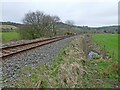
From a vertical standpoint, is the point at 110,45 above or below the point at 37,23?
below

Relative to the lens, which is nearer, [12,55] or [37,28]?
[12,55]

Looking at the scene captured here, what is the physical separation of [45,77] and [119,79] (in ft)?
14.1

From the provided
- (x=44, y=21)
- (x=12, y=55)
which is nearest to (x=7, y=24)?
(x=44, y=21)

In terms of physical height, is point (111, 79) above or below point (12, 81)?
below

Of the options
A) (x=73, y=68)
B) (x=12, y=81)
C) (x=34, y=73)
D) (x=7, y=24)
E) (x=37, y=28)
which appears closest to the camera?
(x=12, y=81)

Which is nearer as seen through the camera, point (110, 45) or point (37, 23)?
point (110, 45)

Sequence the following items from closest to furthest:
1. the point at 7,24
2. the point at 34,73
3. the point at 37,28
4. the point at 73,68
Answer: the point at 34,73 < the point at 73,68 < the point at 37,28 < the point at 7,24

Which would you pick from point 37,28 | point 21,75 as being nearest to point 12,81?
point 21,75

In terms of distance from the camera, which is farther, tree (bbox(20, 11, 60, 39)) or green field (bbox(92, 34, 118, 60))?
tree (bbox(20, 11, 60, 39))

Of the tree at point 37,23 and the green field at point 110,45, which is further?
the tree at point 37,23

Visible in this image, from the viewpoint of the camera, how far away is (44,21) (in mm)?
68250

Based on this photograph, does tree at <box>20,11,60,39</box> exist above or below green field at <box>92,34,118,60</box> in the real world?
→ above

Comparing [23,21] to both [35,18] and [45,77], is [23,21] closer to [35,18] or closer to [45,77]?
[35,18]

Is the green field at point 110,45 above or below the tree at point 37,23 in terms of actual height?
below
